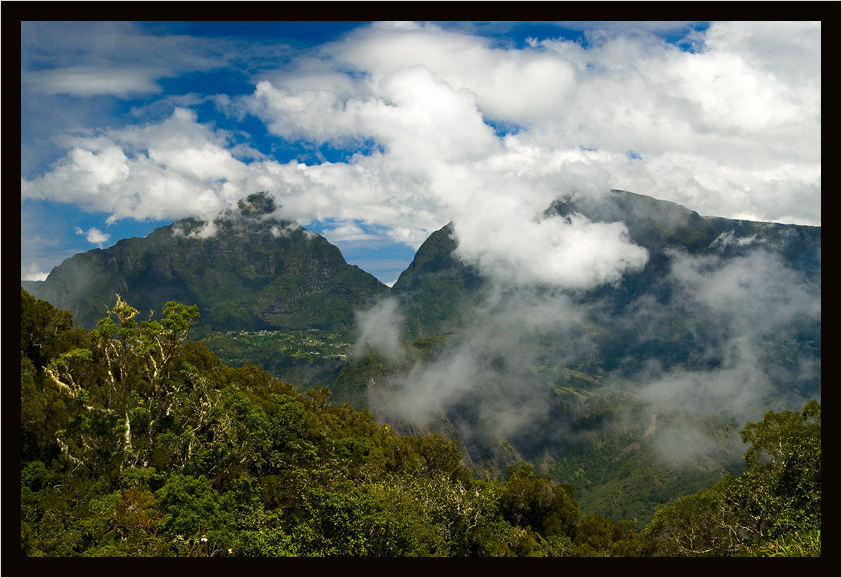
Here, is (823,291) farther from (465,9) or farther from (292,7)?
(292,7)

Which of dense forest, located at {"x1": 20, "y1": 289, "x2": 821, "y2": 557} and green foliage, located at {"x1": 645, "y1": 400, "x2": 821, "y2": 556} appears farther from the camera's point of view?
green foliage, located at {"x1": 645, "y1": 400, "x2": 821, "y2": 556}

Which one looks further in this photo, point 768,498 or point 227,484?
point 227,484

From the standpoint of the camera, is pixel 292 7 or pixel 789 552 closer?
pixel 292 7

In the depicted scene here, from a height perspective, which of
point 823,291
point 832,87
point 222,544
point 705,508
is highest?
point 832,87

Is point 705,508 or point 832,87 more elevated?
point 832,87

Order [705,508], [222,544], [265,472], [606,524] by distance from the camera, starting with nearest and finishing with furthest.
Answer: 1. [222,544]
2. [705,508]
3. [265,472]
4. [606,524]

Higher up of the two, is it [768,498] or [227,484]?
[768,498]

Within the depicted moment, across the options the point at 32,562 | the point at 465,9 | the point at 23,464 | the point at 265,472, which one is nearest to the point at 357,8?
the point at 465,9

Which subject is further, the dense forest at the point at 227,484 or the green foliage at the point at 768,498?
the green foliage at the point at 768,498
